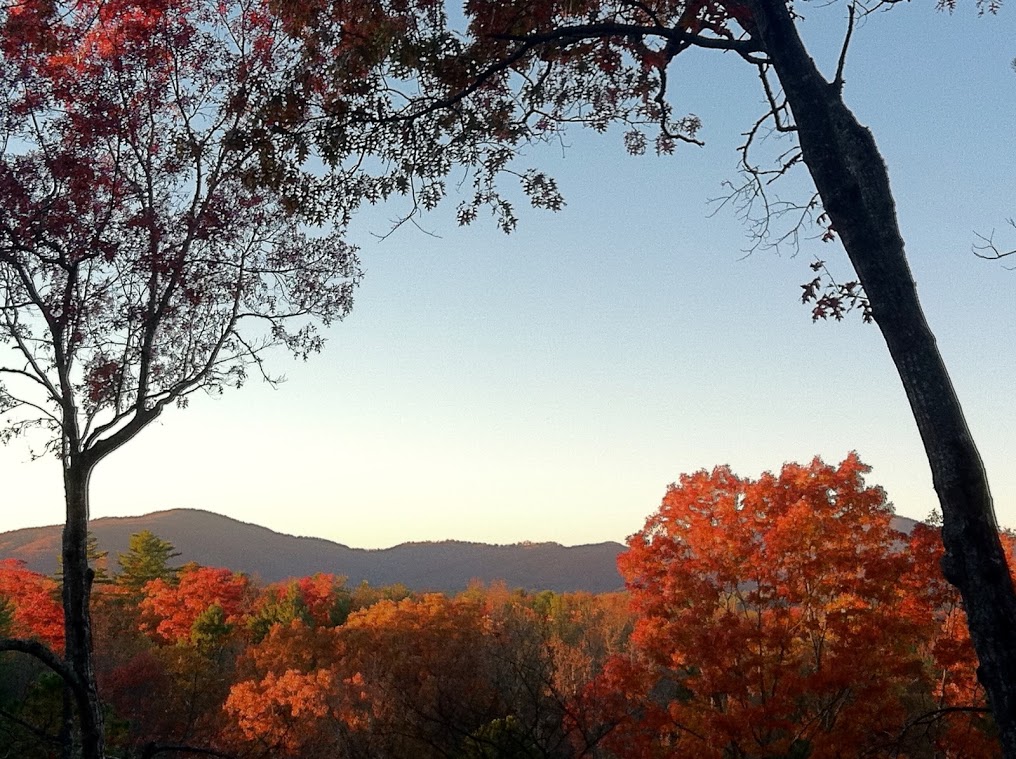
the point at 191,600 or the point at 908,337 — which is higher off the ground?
the point at 908,337

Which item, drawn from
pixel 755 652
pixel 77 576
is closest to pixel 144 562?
pixel 755 652

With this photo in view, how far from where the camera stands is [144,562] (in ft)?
191

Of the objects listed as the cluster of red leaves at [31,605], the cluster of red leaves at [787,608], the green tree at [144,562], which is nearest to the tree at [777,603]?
the cluster of red leaves at [787,608]

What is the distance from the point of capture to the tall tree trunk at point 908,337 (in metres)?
4.30

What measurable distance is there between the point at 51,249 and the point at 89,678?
4782mm

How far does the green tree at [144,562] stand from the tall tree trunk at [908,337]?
5944 centimetres

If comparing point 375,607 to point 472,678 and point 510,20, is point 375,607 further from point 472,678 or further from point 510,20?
point 510,20

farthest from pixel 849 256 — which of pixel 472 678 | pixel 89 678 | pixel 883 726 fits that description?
pixel 472 678

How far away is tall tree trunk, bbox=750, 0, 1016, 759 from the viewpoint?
430 cm

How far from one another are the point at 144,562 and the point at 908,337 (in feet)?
204

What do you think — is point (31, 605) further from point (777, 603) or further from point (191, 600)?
point (777, 603)

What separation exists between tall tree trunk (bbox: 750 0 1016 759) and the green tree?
59444 mm

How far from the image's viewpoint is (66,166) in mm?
9117

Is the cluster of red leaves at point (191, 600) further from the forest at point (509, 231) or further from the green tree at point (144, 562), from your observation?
the forest at point (509, 231)
